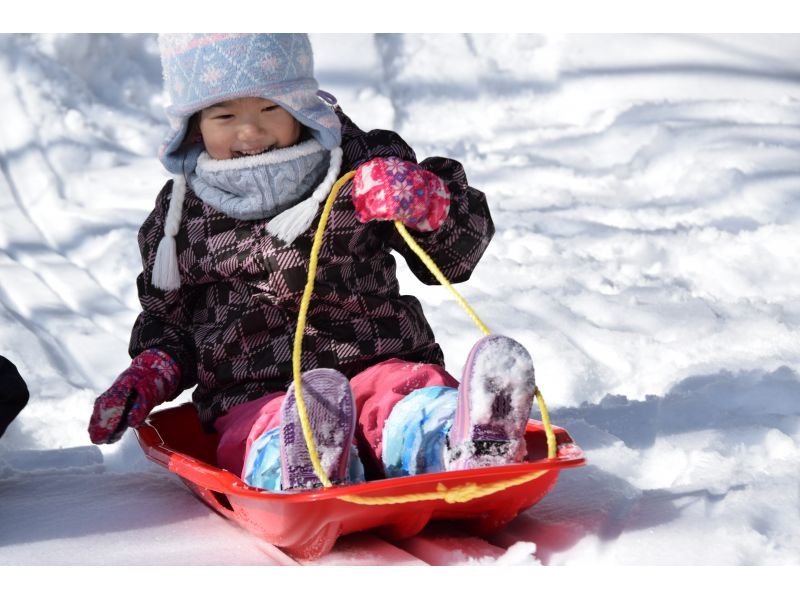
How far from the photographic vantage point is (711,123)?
3.15 meters

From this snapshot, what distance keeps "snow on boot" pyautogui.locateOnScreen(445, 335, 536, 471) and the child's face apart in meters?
0.46

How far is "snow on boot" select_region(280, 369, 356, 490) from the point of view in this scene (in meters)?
1.12

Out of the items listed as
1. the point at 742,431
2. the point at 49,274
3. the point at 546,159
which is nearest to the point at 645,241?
the point at 546,159

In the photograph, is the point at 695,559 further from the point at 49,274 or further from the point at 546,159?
the point at 546,159

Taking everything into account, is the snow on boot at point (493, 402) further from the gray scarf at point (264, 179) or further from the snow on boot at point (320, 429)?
the gray scarf at point (264, 179)

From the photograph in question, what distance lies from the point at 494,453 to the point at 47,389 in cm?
103

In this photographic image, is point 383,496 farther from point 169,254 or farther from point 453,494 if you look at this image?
point 169,254

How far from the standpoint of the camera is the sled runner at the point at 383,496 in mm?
1090

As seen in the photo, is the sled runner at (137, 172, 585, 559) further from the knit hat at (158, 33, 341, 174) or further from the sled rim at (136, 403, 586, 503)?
the knit hat at (158, 33, 341, 174)

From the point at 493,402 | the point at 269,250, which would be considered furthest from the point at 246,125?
the point at 493,402

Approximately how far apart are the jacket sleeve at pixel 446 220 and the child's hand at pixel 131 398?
37 cm

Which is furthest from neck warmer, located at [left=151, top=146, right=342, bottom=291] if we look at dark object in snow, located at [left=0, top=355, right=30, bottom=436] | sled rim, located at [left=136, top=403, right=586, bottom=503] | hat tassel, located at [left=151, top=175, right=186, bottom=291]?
sled rim, located at [left=136, top=403, right=586, bottom=503]

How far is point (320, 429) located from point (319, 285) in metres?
→ 0.33

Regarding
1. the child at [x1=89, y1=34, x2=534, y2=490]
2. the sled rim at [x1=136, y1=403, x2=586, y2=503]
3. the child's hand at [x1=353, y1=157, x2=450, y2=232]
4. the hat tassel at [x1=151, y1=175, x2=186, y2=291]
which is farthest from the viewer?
the hat tassel at [x1=151, y1=175, x2=186, y2=291]
